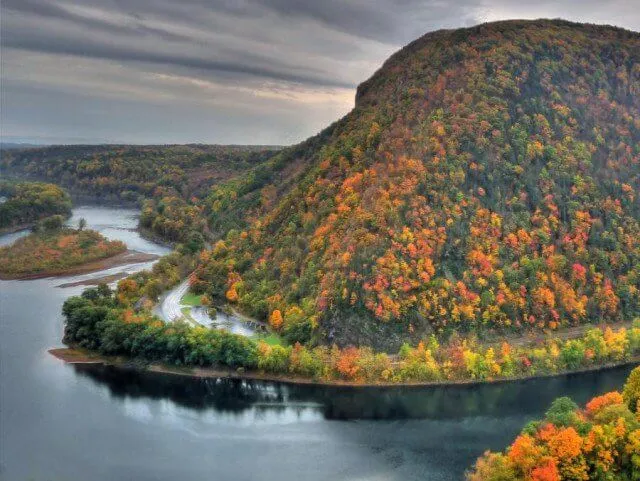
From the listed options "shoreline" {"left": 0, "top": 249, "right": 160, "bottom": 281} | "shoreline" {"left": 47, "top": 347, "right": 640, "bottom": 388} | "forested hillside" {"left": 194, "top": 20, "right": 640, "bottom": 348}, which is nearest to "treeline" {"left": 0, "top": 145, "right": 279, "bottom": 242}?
"shoreline" {"left": 0, "top": 249, "right": 160, "bottom": 281}

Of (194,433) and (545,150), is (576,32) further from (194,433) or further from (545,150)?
(194,433)

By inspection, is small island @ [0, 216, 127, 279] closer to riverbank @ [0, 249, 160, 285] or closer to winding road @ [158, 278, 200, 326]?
riverbank @ [0, 249, 160, 285]

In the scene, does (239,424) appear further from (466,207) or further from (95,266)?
(95,266)

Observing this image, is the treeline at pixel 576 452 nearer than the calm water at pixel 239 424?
Yes

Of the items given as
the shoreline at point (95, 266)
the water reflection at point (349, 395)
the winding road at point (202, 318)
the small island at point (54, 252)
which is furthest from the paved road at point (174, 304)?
the small island at point (54, 252)

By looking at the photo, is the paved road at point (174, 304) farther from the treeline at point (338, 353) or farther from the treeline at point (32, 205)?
the treeline at point (32, 205)

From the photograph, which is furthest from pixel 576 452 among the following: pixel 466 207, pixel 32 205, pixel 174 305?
pixel 32 205

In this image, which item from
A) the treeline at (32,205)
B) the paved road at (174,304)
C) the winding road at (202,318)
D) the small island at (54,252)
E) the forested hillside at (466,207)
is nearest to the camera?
the forested hillside at (466,207)

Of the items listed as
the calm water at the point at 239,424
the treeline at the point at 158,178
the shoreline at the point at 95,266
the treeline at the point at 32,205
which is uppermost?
the treeline at the point at 158,178
